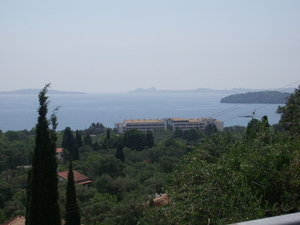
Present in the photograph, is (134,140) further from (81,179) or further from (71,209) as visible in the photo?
(71,209)

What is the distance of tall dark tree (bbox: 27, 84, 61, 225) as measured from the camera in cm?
760

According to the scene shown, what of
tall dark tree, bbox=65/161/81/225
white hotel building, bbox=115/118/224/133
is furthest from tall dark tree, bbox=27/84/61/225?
white hotel building, bbox=115/118/224/133

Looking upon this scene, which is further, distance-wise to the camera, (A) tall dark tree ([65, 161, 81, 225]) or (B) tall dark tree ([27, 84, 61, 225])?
(A) tall dark tree ([65, 161, 81, 225])

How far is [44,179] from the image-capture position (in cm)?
774

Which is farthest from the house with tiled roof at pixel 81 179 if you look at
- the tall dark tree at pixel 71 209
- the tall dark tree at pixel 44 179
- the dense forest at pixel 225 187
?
the tall dark tree at pixel 44 179

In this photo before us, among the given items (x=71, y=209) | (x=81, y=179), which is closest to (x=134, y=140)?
(x=81, y=179)

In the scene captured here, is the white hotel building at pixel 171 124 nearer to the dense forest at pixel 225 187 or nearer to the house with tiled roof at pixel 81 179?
the house with tiled roof at pixel 81 179

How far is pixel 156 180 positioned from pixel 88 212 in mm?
5328

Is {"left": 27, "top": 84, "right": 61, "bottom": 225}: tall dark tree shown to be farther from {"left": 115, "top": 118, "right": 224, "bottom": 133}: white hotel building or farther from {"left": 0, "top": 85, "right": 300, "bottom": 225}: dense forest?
{"left": 115, "top": 118, "right": 224, "bottom": 133}: white hotel building

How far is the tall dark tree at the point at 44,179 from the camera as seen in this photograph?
760cm

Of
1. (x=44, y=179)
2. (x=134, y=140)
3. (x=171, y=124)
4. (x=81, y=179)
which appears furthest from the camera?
(x=171, y=124)

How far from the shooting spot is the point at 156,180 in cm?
1800

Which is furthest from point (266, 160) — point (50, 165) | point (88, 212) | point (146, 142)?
point (146, 142)

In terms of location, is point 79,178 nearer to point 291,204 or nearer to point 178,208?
point 178,208
